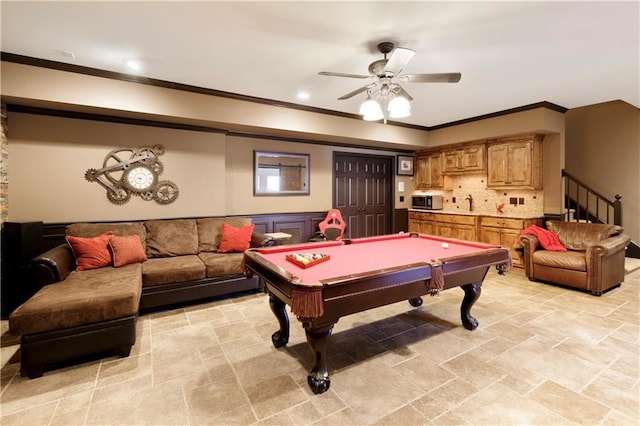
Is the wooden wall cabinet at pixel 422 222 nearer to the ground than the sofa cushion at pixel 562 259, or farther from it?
farther from it

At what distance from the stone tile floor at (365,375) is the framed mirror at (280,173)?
8.52 feet

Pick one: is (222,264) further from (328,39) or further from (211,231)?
(328,39)

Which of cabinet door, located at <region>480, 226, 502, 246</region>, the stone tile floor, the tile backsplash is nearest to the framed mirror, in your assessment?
the stone tile floor

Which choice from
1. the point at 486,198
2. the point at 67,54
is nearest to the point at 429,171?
the point at 486,198

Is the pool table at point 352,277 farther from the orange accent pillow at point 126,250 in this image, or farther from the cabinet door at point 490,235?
the cabinet door at point 490,235

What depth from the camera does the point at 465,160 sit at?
21.1 ft

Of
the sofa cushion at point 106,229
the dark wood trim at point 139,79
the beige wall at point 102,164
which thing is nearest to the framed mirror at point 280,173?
the beige wall at point 102,164

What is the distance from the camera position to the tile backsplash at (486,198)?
5.60 metres

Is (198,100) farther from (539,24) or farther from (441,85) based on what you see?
(539,24)

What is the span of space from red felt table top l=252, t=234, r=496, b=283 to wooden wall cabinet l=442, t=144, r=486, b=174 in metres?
3.35

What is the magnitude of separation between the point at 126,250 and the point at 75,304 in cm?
123

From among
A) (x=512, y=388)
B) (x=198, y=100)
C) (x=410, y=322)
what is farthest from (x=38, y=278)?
(x=512, y=388)

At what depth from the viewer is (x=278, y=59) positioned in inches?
131

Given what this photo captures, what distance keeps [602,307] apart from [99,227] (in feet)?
20.5
